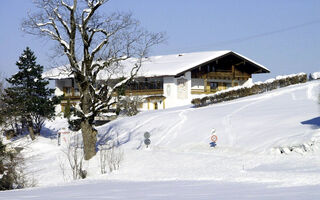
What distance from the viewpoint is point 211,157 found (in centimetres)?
2025

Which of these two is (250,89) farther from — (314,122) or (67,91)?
(67,91)

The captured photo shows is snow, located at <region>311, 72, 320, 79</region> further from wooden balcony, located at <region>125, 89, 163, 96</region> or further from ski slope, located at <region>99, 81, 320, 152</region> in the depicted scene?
wooden balcony, located at <region>125, 89, 163, 96</region>

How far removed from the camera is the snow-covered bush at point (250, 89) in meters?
37.2

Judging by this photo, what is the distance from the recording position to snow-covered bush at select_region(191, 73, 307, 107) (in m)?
37.2

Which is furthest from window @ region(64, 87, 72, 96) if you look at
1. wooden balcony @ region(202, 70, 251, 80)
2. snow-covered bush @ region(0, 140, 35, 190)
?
snow-covered bush @ region(0, 140, 35, 190)

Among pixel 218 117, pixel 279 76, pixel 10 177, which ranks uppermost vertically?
pixel 279 76

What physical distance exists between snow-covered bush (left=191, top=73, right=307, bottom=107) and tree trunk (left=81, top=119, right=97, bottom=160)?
48.5 feet

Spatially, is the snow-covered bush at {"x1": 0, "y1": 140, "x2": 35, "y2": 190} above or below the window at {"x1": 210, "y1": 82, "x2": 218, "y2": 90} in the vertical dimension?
below

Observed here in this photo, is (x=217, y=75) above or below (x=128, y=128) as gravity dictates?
above

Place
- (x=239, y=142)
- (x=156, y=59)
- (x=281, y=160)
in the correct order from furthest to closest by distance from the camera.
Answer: (x=156, y=59)
(x=239, y=142)
(x=281, y=160)

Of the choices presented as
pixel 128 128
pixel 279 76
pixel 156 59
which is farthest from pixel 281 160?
pixel 156 59

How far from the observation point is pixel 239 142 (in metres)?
22.5

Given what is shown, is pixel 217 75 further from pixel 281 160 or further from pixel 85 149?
pixel 281 160

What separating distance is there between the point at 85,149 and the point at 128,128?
27.2 ft
